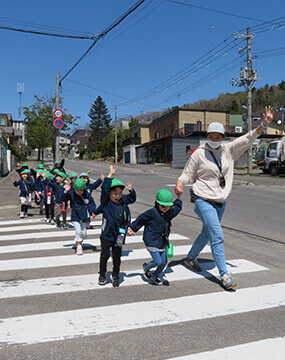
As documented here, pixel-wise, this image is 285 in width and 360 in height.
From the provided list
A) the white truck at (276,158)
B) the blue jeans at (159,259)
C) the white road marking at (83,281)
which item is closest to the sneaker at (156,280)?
the blue jeans at (159,259)

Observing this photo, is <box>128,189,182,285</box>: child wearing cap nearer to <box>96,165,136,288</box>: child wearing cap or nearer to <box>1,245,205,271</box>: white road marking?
<box>96,165,136,288</box>: child wearing cap

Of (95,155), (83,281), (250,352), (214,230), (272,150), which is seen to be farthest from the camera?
(95,155)

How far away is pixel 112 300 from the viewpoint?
3.72m

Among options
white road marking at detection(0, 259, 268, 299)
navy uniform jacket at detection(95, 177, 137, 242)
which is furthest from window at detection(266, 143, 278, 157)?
navy uniform jacket at detection(95, 177, 137, 242)

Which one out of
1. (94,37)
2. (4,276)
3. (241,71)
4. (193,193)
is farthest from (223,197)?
(241,71)

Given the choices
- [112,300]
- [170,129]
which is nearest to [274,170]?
[112,300]

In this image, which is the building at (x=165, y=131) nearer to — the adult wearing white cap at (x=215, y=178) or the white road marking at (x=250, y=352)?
the adult wearing white cap at (x=215, y=178)

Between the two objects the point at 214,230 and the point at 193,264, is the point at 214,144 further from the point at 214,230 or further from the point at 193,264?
the point at 193,264

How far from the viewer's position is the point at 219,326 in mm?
3076

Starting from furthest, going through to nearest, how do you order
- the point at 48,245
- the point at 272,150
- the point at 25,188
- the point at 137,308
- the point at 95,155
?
the point at 95,155
the point at 272,150
the point at 25,188
the point at 48,245
the point at 137,308

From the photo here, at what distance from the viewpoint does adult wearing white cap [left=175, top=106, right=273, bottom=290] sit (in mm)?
4102

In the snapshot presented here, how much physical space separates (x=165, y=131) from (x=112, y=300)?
47.6 metres

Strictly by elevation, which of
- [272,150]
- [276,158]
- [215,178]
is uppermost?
[272,150]

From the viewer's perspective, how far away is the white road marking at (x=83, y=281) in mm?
4035
